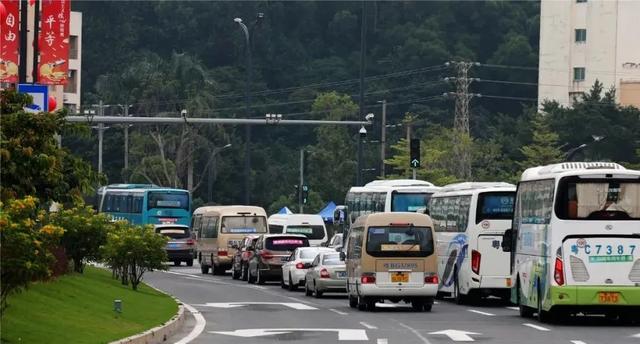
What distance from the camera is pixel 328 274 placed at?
134ft

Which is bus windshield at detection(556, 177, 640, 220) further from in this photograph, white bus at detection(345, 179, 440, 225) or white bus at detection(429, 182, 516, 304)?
white bus at detection(345, 179, 440, 225)

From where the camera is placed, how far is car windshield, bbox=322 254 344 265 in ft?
134

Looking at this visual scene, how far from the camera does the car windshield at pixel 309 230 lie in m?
66.1

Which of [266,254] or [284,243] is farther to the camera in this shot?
[266,254]

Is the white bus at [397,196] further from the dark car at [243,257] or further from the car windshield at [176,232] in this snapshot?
the car windshield at [176,232]

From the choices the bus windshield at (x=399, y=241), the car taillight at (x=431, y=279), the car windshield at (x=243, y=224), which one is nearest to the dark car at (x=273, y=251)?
the car windshield at (x=243, y=224)

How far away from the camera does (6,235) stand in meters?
18.0

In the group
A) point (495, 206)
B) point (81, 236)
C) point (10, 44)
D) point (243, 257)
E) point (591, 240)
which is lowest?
point (243, 257)

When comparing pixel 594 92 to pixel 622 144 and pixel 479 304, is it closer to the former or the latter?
pixel 622 144

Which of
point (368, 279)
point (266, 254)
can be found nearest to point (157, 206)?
point (266, 254)

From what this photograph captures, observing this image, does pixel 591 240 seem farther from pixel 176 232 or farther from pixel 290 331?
pixel 176 232

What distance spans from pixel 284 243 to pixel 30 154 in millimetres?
26642

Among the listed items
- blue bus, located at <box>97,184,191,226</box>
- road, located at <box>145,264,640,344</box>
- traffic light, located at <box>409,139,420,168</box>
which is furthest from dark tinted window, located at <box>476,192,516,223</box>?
blue bus, located at <box>97,184,191,226</box>

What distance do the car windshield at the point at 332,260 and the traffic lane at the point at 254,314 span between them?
1.22 m
